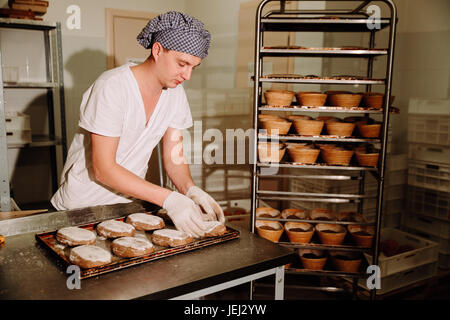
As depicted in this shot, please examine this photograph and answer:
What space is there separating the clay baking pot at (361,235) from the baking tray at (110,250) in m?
1.33

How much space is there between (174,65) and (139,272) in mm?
878

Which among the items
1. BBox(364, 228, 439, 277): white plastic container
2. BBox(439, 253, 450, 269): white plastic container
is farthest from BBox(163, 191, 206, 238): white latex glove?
BBox(439, 253, 450, 269): white plastic container

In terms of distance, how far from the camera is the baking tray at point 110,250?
43.4 inches

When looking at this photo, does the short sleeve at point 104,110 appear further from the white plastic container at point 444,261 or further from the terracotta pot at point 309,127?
the white plastic container at point 444,261

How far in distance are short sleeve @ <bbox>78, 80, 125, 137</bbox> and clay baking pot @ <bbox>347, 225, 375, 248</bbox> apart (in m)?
1.71

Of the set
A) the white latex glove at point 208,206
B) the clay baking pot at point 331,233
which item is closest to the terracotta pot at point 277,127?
the clay baking pot at point 331,233

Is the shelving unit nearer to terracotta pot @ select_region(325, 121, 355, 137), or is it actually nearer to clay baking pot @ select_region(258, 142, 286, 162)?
clay baking pot @ select_region(258, 142, 286, 162)

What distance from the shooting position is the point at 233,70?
434 centimetres

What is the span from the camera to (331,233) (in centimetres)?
243

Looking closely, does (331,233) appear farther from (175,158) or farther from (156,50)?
(156,50)

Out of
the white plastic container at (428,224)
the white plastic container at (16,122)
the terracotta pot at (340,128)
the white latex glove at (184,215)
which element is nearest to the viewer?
the white latex glove at (184,215)

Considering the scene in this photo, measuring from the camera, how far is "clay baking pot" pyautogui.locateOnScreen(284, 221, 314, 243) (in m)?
2.44

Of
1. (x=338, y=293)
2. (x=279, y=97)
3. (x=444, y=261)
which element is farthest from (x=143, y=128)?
(x=444, y=261)
